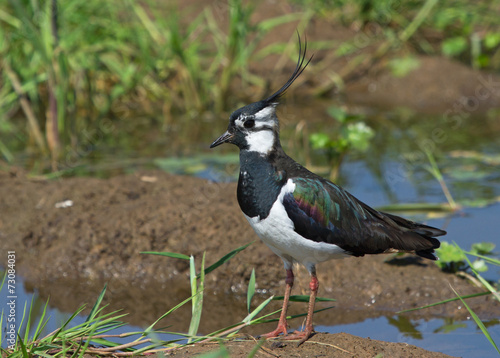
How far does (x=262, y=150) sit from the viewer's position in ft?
11.4

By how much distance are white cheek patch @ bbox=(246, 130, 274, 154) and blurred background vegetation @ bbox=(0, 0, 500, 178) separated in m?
2.25

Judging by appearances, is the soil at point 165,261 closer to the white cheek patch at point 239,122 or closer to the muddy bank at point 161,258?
the muddy bank at point 161,258

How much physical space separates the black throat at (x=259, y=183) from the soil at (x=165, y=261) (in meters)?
1.01

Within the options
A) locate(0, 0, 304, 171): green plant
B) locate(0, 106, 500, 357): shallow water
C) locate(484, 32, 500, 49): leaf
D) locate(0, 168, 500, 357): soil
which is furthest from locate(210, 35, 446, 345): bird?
locate(484, 32, 500, 49): leaf

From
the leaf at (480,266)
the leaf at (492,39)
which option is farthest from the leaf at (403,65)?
the leaf at (480,266)

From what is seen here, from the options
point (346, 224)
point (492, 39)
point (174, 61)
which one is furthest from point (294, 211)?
point (492, 39)

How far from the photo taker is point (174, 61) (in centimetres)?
779

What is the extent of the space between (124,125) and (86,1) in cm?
132

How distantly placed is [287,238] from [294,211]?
13 cm

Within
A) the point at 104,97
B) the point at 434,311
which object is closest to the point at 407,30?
the point at 104,97

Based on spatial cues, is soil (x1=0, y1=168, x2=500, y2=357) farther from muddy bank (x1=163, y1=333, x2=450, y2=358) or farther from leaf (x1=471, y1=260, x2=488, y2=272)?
muddy bank (x1=163, y1=333, x2=450, y2=358)

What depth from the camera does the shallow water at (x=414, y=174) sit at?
158 inches

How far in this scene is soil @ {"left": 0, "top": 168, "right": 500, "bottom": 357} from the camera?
4.36 meters

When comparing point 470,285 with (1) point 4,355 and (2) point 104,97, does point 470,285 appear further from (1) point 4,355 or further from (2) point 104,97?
(2) point 104,97
